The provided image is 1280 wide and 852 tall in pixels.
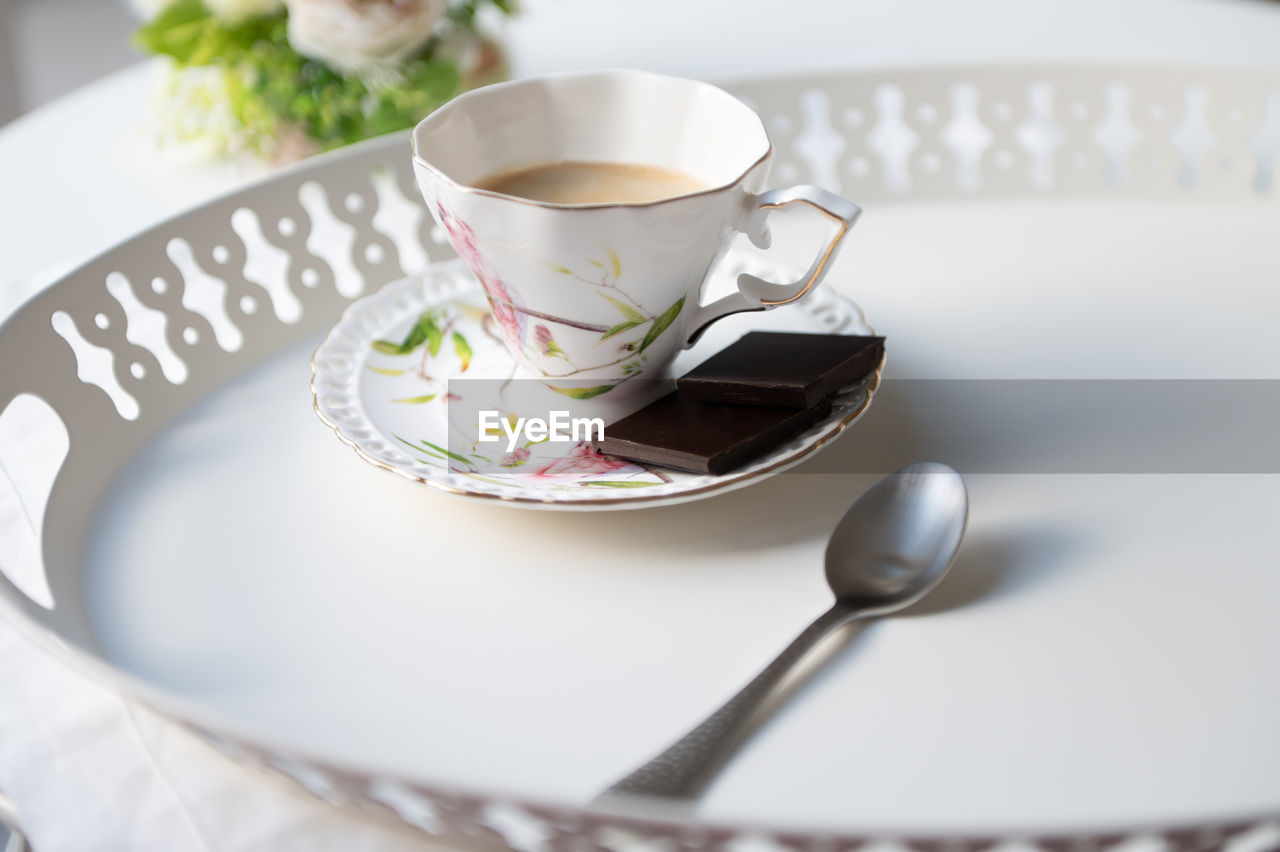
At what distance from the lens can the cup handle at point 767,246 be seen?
0.67 m

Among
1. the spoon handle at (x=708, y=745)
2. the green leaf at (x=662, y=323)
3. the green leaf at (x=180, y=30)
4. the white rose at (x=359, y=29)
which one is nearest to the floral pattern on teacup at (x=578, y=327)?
the green leaf at (x=662, y=323)

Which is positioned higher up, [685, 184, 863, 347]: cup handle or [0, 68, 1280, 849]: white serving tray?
[685, 184, 863, 347]: cup handle

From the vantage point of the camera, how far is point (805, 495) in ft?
2.22

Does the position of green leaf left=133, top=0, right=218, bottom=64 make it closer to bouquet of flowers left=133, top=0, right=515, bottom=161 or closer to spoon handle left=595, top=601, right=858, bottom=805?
bouquet of flowers left=133, top=0, right=515, bottom=161

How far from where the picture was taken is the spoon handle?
470 millimetres

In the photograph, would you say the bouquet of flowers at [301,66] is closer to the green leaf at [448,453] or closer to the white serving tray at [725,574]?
the white serving tray at [725,574]

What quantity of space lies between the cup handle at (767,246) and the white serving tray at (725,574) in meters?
0.10

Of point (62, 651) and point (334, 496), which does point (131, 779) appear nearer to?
point (62, 651)

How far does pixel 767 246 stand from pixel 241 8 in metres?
0.74

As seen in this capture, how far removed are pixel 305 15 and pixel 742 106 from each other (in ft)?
1.85

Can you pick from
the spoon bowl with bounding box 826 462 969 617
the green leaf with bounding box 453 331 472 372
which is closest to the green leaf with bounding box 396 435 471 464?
the green leaf with bounding box 453 331 472 372

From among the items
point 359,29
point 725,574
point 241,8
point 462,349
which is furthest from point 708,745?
point 241,8

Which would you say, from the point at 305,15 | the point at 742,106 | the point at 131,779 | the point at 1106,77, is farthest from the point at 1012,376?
the point at 305,15

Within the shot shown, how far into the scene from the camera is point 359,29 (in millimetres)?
1131
